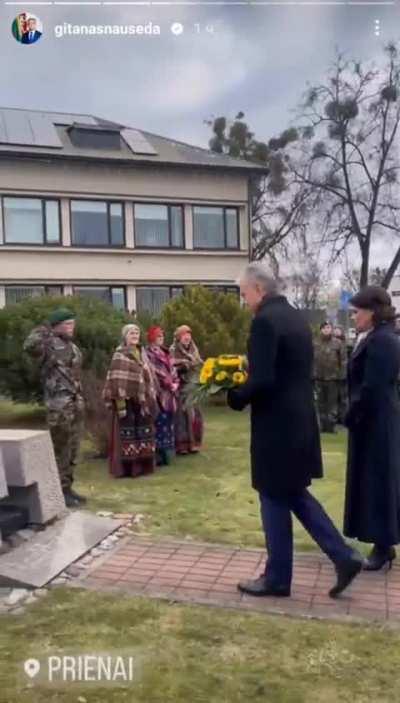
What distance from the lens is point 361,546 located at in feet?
16.3

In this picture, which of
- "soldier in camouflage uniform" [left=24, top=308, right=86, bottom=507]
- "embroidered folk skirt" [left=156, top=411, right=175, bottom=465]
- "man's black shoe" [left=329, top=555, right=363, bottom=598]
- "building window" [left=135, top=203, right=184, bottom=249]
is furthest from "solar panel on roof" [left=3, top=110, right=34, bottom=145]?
"man's black shoe" [left=329, top=555, right=363, bottom=598]

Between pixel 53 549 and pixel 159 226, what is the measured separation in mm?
20392

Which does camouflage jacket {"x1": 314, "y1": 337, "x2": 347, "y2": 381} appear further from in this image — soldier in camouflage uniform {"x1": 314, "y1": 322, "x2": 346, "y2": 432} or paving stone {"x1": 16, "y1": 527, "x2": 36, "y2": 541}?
paving stone {"x1": 16, "y1": 527, "x2": 36, "y2": 541}

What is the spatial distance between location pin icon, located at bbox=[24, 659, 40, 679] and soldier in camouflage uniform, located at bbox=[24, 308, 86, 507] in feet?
9.38

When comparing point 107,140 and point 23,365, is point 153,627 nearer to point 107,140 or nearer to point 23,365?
point 23,365

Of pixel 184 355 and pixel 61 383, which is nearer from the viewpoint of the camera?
pixel 61 383

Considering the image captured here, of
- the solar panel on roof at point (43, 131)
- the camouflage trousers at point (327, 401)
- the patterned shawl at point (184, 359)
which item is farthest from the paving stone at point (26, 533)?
the solar panel on roof at point (43, 131)

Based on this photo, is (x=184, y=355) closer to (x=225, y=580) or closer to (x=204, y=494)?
(x=204, y=494)

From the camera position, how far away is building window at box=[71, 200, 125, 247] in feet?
75.7

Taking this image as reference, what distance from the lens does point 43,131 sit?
23172 millimetres

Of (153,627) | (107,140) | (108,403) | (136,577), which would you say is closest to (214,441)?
(108,403)

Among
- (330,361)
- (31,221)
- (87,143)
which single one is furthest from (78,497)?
(87,143)

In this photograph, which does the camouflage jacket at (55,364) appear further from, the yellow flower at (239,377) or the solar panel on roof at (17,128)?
the solar panel on roof at (17,128)

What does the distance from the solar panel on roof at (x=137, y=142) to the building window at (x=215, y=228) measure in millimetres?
2537
